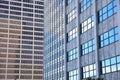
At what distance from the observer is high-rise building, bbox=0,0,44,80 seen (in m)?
175

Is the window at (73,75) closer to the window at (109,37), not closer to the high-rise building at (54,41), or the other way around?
the window at (109,37)

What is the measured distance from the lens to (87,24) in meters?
54.4

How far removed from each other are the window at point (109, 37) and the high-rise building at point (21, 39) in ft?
429

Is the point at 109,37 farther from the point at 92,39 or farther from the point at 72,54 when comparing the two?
the point at 72,54

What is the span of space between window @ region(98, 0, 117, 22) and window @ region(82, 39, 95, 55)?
4.71m

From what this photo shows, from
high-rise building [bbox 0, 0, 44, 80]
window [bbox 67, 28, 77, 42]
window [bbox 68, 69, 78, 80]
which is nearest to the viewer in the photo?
window [bbox 68, 69, 78, 80]

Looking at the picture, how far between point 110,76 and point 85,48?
434 inches

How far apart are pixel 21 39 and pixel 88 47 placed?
131 metres

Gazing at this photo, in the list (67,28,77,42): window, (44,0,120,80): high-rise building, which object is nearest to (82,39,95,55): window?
(44,0,120,80): high-rise building

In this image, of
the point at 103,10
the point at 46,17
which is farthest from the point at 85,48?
the point at 46,17

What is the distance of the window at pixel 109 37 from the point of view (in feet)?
146

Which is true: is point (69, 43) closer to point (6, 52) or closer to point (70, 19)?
point (70, 19)

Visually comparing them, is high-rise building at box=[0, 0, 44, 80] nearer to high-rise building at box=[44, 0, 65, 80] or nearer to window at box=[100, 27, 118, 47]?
high-rise building at box=[44, 0, 65, 80]

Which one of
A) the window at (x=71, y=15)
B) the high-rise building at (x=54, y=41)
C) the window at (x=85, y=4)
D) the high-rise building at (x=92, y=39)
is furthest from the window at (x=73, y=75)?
the high-rise building at (x=54, y=41)
